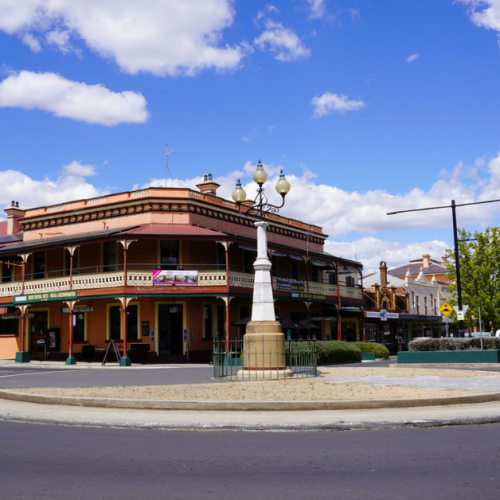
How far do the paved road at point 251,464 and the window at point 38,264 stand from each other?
91.7ft

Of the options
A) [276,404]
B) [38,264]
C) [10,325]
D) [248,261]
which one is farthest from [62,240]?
[276,404]

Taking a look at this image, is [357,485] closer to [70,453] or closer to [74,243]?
[70,453]

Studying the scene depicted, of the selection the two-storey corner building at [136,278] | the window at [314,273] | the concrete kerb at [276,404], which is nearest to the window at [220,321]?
the two-storey corner building at [136,278]

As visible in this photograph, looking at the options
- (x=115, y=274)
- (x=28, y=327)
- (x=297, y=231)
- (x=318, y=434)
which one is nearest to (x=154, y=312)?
(x=115, y=274)

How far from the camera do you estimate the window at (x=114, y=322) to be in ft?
106

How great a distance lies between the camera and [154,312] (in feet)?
103

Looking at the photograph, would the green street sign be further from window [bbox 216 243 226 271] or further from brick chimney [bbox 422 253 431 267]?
brick chimney [bbox 422 253 431 267]

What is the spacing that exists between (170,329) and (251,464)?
24.9 meters

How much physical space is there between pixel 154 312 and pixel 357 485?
26117mm

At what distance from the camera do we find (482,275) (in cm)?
4325

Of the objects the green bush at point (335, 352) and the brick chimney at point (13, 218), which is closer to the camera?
the green bush at point (335, 352)

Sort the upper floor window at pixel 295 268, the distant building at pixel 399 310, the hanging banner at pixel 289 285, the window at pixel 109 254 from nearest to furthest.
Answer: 1. the window at pixel 109 254
2. the hanging banner at pixel 289 285
3. the upper floor window at pixel 295 268
4. the distant building at pixel 399 310

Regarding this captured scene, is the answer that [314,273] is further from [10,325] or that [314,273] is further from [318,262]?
[10,325]

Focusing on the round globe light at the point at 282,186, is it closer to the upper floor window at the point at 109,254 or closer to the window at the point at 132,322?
the window at the point at 132,322
